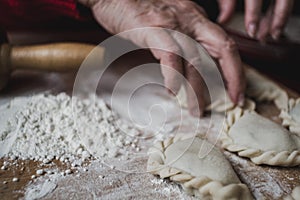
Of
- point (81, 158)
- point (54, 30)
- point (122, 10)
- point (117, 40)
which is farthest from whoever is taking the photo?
point (54, 30)

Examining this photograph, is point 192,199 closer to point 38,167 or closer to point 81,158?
point 81,158

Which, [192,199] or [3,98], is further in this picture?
[3,98]

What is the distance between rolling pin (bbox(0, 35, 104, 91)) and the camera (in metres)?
1.54

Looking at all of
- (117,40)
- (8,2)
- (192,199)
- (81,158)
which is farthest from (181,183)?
(8,2)

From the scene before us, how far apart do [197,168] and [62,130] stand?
52cm

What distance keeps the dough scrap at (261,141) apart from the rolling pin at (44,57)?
0.63m

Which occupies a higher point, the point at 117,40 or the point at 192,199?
the point at 117,40

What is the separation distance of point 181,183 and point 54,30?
1.33 metres

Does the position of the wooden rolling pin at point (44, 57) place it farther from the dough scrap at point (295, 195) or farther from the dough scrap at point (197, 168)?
the dough scrap at point (295, 195)

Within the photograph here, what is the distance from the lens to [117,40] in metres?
1.62

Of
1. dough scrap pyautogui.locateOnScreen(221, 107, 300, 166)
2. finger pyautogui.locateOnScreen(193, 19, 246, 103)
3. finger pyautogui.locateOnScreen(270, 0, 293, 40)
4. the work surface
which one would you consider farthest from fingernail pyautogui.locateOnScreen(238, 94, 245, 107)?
finger pyautogui.locateOnScreen(270, 0, 293, 40)

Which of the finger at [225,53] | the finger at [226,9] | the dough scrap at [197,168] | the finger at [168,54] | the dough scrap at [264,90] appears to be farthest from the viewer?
the finger at [226,9]

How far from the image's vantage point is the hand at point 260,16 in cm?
162

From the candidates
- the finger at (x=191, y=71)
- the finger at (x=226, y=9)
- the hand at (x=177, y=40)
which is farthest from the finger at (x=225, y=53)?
the finger at (x=226, y=9)
